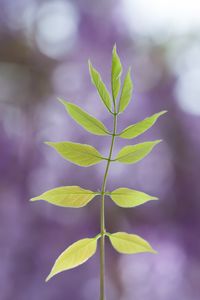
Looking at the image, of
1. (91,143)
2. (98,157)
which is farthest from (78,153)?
(91,143)

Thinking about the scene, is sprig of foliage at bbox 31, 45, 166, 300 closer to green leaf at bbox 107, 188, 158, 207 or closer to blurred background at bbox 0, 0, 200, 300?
green leaf at bbox 107, 188, 158, 207

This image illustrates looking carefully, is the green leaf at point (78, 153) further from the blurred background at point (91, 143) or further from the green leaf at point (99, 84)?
the blurred background at point (91, 143)

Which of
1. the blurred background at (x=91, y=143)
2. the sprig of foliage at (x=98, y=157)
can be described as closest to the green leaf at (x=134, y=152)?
the sprig of foliage at (x=98, y=157)

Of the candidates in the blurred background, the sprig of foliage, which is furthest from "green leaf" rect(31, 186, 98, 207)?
the blurred background

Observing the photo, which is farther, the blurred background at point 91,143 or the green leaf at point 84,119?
the blurred background at point 91,143

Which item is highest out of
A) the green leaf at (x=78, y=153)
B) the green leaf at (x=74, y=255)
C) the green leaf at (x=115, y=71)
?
the green leaf at (x=115, y=71)

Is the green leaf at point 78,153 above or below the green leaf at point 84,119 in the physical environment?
below
